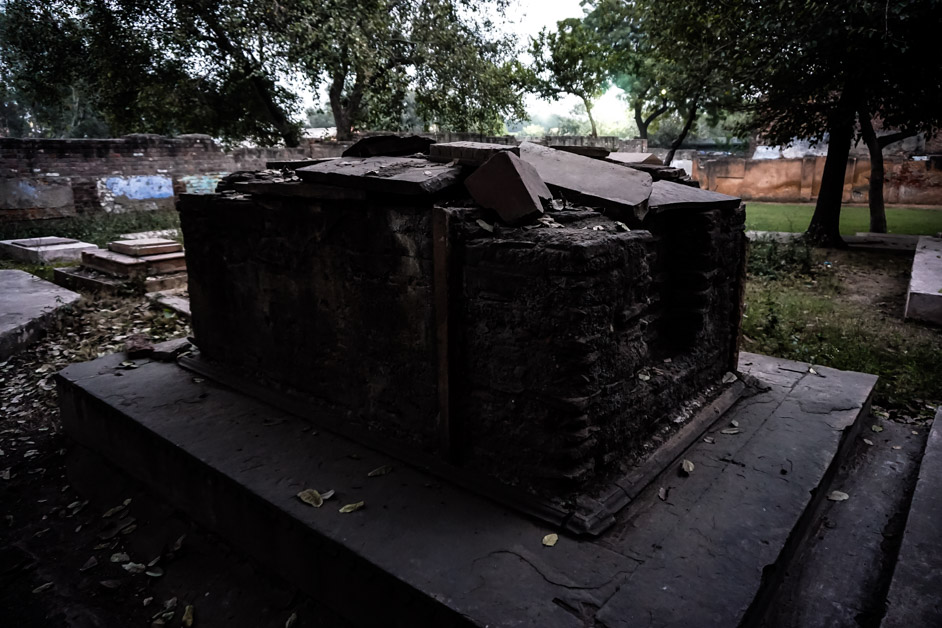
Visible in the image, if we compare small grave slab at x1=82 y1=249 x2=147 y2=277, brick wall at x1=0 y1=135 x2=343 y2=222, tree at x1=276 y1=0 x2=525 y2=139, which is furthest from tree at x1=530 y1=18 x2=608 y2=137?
small grave slab at x1=82 y1=249 x2=147 y2=277

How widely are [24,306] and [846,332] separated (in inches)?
333

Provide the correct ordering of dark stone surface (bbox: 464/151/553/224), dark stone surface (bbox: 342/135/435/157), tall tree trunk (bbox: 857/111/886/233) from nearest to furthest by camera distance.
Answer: dark stone surface (bbox: 464/151/553/224) → dark stone surface (bbox: 342/135/435/157) → tall tree trunk (bbox: 857/111/886/233)

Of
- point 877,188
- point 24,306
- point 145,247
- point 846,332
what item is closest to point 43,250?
Result: point 145,247

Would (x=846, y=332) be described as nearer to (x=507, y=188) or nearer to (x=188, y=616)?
(x=507, y=188)

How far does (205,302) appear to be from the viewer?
13.0ft

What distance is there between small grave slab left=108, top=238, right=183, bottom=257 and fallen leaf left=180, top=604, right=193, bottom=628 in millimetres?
6448

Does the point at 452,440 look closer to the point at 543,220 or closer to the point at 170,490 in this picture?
the point at 543,220

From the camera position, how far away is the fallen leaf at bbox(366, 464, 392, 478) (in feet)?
8.71

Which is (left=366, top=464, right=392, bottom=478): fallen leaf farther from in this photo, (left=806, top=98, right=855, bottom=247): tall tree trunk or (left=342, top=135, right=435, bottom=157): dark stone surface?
(left=806, top=98, right=855, bottom=247): tall tree trunk

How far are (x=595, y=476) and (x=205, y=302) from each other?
2.90 m

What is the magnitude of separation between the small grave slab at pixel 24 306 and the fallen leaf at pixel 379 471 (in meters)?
4.76

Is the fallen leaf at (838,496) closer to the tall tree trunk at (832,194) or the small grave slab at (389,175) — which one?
the small grave slab at (389,175)

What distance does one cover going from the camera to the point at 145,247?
7.90m

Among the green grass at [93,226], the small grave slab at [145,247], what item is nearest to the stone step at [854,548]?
the small grave slab at [145,247]
